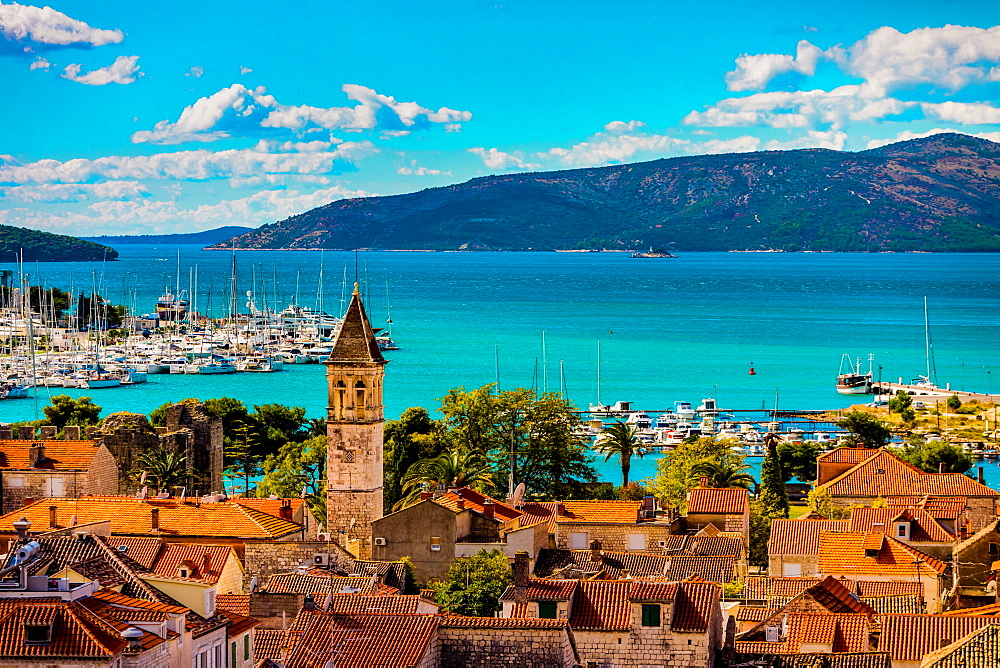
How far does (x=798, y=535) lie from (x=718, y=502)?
4597 mm

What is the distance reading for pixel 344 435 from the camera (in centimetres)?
4750

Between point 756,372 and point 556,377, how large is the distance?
18.8 m

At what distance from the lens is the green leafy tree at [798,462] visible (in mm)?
75625

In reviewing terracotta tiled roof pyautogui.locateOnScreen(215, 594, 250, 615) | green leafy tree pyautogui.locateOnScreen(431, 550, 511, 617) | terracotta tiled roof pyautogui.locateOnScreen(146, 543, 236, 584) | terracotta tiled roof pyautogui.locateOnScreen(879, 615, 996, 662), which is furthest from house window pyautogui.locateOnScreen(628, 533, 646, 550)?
terracotta tiled roof pyautogui.locateOnScreen(215, 594, 250, 615)

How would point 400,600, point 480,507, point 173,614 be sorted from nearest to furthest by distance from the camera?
point 173,614 → point 400,600 → point 480,507

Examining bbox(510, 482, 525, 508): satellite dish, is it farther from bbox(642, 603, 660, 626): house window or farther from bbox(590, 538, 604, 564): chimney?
bbox(642, 603, 660, 626): house window

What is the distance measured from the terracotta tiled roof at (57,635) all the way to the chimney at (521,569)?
619 inches

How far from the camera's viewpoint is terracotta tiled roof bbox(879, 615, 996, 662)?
28859mm

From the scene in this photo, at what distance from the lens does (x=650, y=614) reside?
1082 inches

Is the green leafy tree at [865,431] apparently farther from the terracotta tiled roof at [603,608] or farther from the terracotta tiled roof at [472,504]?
the terracotta tiled roof at [603,608]

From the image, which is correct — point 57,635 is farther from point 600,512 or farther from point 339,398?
point 600,512

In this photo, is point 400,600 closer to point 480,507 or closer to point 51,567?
point 51,567

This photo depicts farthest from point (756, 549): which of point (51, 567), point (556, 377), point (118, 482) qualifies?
point (556, 377)

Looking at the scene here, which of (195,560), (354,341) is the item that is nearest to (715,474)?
(354,341)
